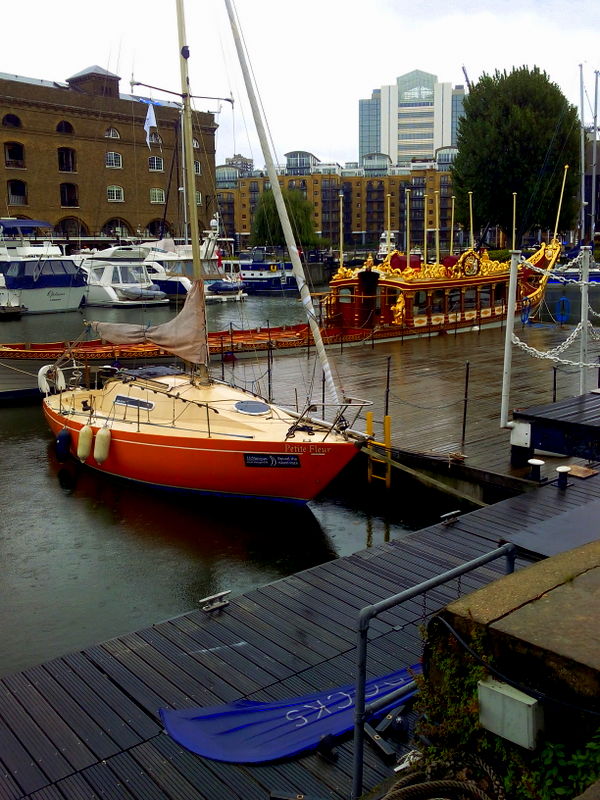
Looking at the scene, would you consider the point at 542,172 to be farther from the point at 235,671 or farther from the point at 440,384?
the point at 235,671

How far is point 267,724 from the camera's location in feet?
21.3

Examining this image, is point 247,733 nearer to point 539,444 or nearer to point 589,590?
point 589,590

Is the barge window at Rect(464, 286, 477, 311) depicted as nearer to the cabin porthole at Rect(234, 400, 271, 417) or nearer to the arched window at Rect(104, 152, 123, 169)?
the cabin porthole at Rect(234, 400, 271, 417)

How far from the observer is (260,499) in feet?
49.1

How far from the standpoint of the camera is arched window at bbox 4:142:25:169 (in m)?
70.7

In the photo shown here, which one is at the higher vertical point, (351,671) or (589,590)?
(589,590)

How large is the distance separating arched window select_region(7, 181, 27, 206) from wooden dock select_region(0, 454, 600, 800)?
69.5m

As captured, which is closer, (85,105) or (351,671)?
(351,671)

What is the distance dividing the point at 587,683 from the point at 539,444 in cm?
872

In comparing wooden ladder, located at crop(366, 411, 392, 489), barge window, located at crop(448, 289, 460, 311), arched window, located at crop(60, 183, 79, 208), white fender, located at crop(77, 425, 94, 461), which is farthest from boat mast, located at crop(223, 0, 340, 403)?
arched window, located at crop(60, 183, 79, 208)

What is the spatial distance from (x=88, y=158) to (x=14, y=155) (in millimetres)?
7443

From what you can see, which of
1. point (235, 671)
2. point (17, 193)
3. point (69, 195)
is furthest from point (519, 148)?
point (235, 671)

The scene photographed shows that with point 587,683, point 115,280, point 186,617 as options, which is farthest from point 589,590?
point 115,280

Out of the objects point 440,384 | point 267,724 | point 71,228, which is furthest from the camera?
point 71,228
